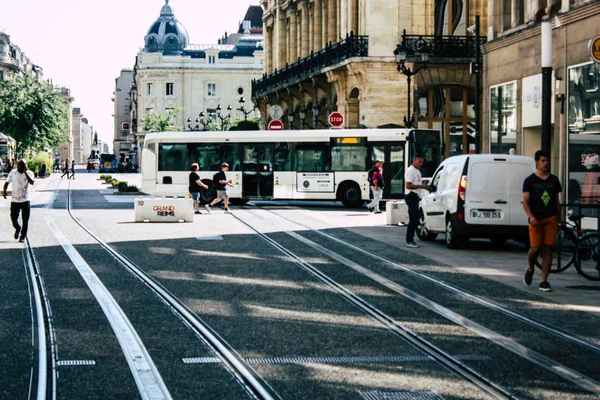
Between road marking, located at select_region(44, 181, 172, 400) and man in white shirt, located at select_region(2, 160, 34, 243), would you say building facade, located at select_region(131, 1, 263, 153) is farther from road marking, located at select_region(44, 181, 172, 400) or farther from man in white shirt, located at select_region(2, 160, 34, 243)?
road marking, located at select_region(44, 181, 172, 400)

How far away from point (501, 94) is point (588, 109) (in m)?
5.80

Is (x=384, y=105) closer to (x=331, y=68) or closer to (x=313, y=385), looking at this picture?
(x=331, y=68)

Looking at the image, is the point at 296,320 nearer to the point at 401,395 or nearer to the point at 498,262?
the point at 401,395

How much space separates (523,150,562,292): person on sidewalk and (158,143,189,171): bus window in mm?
26438

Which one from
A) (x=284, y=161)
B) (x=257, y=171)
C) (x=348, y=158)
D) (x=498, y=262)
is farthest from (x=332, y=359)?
(x=257, y=171)

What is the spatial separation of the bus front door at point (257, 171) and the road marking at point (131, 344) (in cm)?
2348

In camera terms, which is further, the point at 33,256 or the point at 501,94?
the point at 501,94

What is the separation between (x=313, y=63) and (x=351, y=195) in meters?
14.8

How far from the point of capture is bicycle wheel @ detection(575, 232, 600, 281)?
46.9ft

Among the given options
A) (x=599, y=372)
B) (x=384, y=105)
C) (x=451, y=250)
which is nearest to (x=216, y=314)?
(x=599, y=372)

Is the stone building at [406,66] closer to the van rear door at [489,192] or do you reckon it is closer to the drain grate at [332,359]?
the van rear door at [489,192]

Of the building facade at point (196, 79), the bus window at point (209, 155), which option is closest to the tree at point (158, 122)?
the building facade at point (196, 79)

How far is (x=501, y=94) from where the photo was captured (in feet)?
94.8

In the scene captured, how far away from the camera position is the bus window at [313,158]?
37.7m
